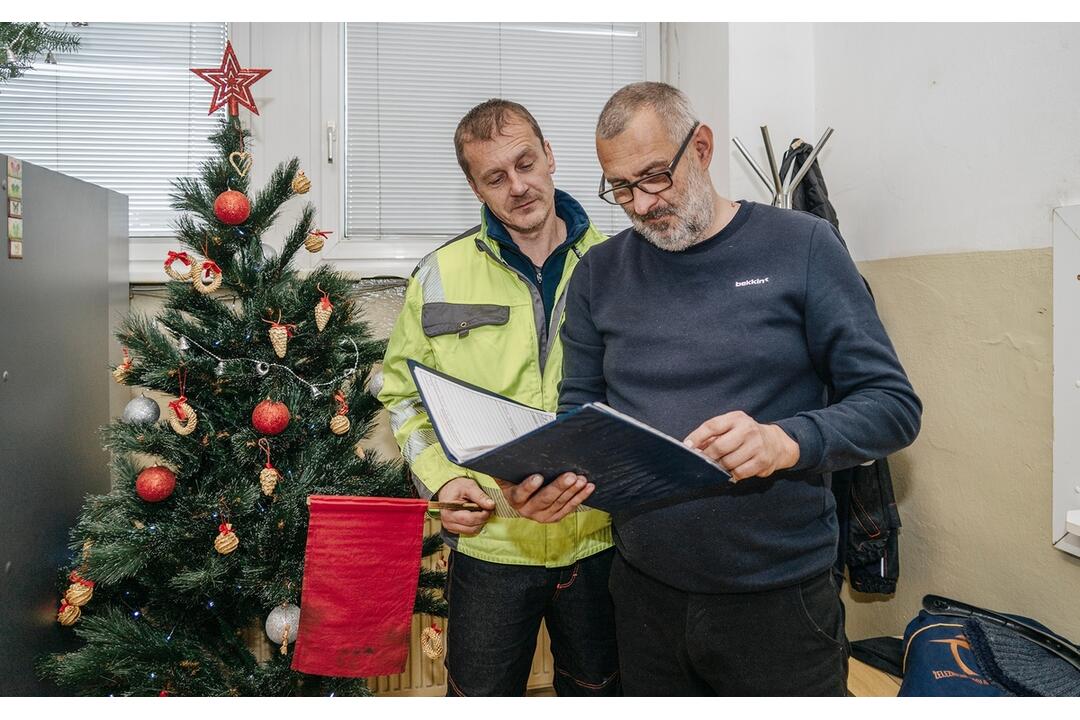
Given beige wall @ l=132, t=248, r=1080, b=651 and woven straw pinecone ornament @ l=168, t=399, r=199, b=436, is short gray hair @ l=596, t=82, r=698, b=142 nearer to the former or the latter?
beige wall @ l=132, t=248, r=1080, b=651

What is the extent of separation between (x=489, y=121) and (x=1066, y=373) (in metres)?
1.22

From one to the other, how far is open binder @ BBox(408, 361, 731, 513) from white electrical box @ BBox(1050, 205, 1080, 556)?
0.79 m

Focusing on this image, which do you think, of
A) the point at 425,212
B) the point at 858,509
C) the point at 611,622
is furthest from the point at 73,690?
the point at 858,509

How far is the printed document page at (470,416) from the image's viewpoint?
106 cm

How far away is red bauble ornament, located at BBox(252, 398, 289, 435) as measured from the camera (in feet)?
5.63

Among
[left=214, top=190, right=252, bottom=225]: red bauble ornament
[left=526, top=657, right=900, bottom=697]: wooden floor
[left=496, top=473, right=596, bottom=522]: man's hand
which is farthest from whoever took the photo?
[left=214, top=190, right=252, bottom=225]: red bauble ornament

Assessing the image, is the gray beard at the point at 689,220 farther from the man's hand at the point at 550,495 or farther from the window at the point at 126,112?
the window at the point at 126,112

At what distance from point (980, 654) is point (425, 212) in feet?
6.36

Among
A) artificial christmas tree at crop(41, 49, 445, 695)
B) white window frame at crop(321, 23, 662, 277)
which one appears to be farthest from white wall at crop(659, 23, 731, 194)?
artificial christmas tree at crop(41, 49, 445, 695)

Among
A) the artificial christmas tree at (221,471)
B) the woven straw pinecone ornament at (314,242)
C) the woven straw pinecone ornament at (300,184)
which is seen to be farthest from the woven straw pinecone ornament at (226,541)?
the woven straw pinecone ornament at (300,184)

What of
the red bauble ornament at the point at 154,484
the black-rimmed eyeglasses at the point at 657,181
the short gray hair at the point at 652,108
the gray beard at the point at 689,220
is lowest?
the red bauble ornament at the point at 154,484

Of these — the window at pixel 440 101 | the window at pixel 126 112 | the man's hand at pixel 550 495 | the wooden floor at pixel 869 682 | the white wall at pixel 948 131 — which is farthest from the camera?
the window at pixel 440 101

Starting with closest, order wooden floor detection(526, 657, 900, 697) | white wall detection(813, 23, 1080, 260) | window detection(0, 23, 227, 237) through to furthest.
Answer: white wall detection(813, 23, 1080, 260) → wooden floor detection(526, 657, 900, 697) → window detection(0, 23, 227, 237)

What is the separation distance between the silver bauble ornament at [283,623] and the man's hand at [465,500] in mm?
567
